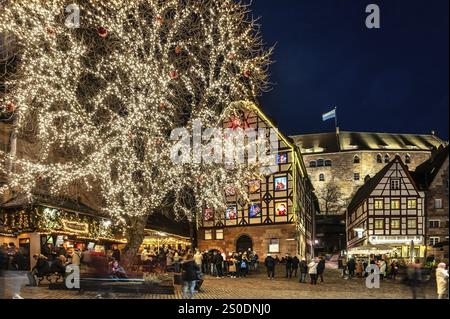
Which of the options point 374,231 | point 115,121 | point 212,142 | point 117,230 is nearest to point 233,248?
point 117,230

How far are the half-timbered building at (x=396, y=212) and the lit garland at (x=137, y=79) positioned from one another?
114 feet

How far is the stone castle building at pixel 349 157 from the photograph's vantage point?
312ft

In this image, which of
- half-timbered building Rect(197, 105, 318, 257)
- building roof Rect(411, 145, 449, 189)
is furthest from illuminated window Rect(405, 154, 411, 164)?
half-timbered building Rect(197, 105, 318, 257)

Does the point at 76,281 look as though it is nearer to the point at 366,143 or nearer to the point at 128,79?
the point at 128,79

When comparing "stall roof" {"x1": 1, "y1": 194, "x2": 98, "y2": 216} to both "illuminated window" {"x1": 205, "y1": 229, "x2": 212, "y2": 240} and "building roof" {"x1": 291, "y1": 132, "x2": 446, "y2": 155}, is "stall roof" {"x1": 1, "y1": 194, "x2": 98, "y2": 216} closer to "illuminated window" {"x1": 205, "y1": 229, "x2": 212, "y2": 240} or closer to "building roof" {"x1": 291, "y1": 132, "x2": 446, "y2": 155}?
"illuminated window" {"x1": 205, "y1": 229, "x2": 212, "y2": 240}

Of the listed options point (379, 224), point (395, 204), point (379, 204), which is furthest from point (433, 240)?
point (379, 204)

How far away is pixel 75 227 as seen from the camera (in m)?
28.0

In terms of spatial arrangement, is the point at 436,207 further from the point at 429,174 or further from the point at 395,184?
the point at 395,184

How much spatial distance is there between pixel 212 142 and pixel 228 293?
18.7 feet

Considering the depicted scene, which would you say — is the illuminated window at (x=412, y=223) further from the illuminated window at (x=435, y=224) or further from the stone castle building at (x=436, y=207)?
the illuminated window at (x=435, y=224)

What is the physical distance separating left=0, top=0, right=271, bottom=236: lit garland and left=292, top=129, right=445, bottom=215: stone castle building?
2937 inches

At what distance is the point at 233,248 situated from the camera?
42125mm

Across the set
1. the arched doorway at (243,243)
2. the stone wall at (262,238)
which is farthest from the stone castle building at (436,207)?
the arched doorway at (243,243)

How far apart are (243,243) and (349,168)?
2316 inches
